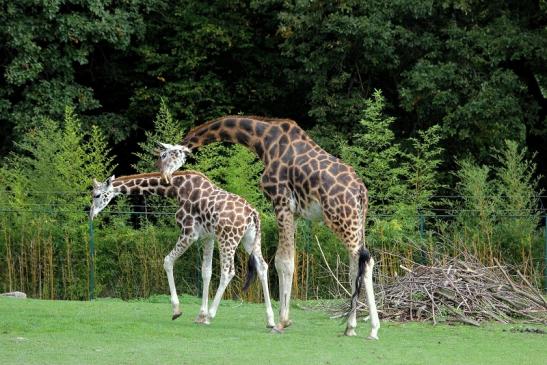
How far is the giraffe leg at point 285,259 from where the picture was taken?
1227 cm

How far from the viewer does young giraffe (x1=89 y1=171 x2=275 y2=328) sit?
41.8 feet

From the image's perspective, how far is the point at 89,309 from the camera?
47.1 ft

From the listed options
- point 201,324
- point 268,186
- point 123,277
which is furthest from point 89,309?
point 123,277

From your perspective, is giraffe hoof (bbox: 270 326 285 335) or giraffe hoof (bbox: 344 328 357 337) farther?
giraffe hoof (bbox: 270 326 285 335)

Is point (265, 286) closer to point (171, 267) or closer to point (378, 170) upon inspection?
point (171, 267)

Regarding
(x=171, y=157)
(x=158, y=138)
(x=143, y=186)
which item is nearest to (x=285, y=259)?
(x=171, y=157)

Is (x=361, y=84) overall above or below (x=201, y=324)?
above

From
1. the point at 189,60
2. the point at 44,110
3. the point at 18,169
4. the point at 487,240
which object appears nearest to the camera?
the point at 487,240

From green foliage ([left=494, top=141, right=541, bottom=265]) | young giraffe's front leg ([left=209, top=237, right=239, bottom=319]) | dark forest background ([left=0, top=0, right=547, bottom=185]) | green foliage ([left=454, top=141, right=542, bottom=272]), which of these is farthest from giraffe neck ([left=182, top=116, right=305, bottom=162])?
dark forest background ([left=0, top=0, right=547, bottom=185])

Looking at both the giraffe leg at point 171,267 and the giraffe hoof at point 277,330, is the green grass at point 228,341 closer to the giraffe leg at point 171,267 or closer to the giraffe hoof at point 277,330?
the giraffe hoof at point 277,330

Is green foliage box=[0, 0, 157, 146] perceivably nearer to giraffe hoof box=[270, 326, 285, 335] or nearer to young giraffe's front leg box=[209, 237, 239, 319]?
young giraffe's front leg box=[209, 237, 239, 319]

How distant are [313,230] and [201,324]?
6616 millimetres

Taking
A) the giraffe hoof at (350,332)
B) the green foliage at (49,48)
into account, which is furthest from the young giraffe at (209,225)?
the green foliage at (49,48)

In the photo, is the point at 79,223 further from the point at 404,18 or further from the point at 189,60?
the point at 404,18
